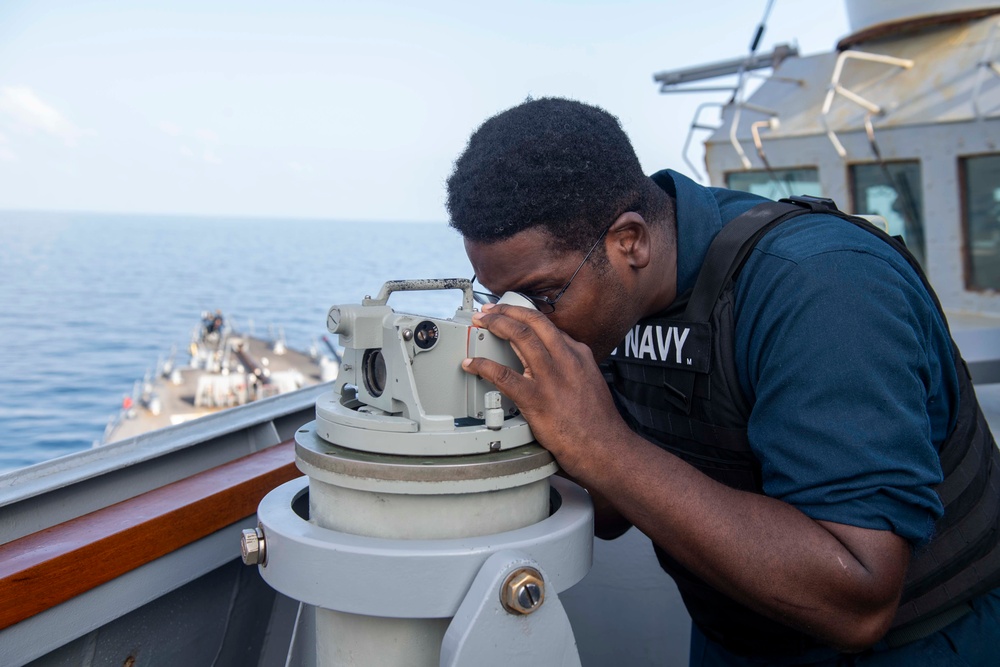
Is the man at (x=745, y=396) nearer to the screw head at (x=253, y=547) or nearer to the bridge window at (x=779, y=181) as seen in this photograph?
the screw head at (x=253, y=547)

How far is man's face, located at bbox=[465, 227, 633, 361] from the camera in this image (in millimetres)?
1360

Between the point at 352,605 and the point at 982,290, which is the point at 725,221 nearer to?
the point at 352,605

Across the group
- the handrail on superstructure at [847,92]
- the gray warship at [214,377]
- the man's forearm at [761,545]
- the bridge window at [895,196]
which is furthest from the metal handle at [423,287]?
the gray warship at [214,377]

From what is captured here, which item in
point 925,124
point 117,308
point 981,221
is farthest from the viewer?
point 117,308

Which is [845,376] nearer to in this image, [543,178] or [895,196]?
[543,178]

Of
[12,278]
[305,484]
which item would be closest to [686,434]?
[305,484]

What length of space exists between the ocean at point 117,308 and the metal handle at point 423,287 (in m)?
0.06

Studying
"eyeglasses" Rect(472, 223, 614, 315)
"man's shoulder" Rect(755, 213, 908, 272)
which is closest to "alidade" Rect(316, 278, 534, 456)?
"eyeglasses" Rect(472, 223, 614, 315)

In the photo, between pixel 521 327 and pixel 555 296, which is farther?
pixel 555 296

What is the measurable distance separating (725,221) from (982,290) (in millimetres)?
4865

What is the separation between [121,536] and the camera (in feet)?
4.61

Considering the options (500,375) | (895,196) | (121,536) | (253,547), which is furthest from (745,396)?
(895,196)

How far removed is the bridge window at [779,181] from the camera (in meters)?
6.57

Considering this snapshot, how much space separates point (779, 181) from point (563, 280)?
6083 mm
